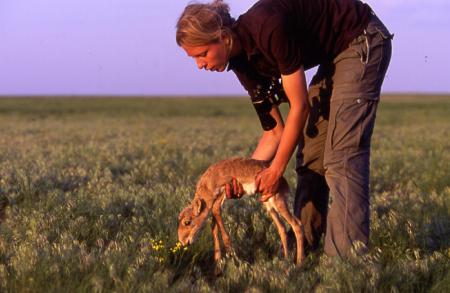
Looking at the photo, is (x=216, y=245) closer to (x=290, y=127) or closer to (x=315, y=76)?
(x=290, y=127)

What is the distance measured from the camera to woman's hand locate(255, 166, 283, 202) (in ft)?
13.7

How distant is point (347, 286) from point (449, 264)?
90cm

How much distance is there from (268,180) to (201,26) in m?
1.06

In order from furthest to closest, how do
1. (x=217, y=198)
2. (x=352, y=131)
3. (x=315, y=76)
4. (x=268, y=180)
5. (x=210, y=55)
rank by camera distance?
1. (x=315, y=76)
2. (x=352, y=131)
3. (x=217, y=198)
4. (x=268, y=180)
5. (x=210, y=55)

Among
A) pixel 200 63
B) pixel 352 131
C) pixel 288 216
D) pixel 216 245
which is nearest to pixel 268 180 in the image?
pixel 288 216

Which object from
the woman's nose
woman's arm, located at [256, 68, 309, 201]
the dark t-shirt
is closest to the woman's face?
the woman's nose

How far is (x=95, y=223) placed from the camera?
5105 millimetres

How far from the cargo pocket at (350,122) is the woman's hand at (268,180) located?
0.55 m

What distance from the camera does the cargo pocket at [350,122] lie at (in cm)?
438

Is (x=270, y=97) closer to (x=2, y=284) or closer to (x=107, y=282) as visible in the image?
(x=107, y=282)

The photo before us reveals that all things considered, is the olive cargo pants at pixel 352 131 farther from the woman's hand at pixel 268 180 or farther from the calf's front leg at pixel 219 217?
the calf's front leg at pixel 219 217

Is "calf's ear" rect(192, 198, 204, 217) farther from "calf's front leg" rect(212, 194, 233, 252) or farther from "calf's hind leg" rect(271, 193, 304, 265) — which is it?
"calf's hind leg" rect(271, 193, 304, 265)

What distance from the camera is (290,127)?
4098 millimetres

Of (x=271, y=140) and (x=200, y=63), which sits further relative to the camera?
(x=271, y=140)
